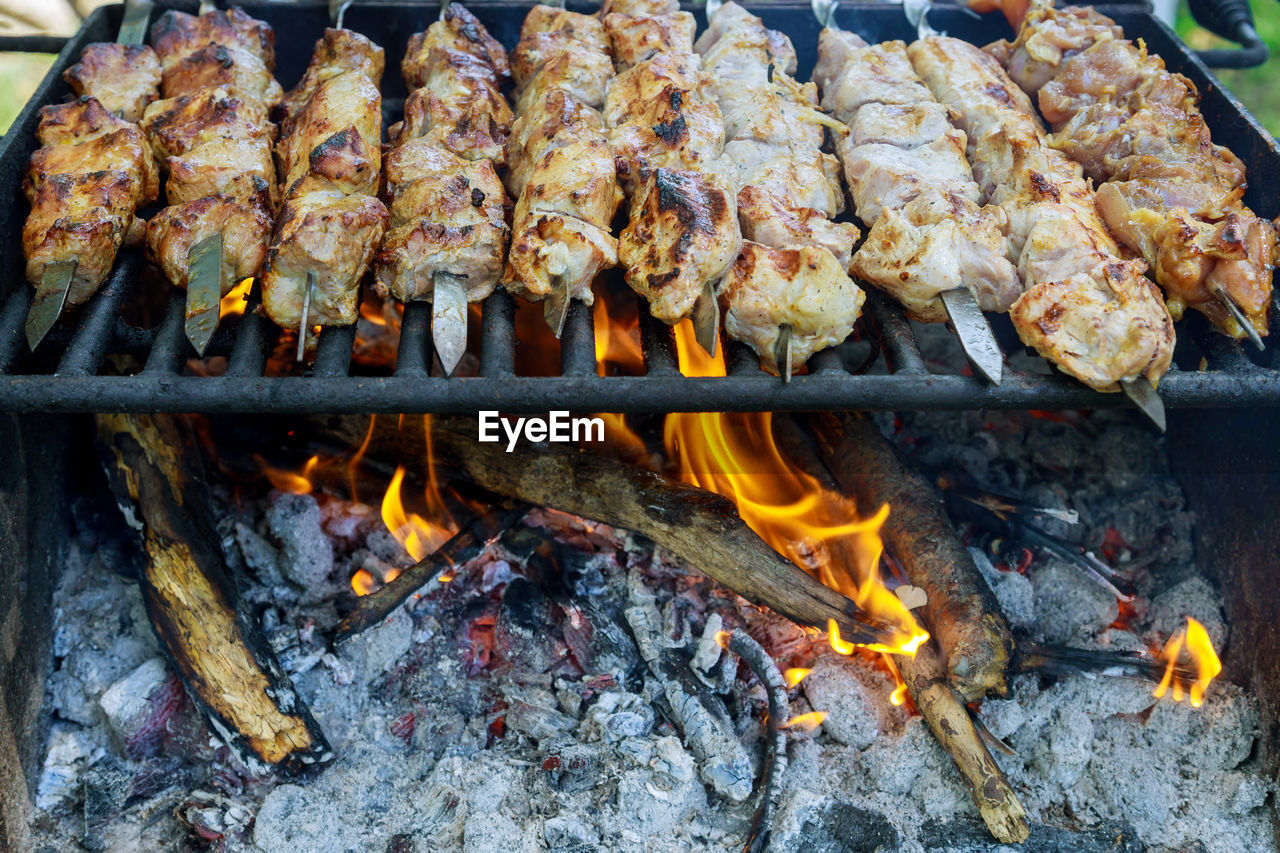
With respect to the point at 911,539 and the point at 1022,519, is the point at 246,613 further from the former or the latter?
the point at 1022,519

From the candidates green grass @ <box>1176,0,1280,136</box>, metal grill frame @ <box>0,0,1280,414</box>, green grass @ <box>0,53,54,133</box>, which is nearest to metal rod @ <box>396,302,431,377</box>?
metal grill frame @ <box>0,0,1280,414</box>

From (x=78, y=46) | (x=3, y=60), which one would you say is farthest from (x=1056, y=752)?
(x=3, y=60)

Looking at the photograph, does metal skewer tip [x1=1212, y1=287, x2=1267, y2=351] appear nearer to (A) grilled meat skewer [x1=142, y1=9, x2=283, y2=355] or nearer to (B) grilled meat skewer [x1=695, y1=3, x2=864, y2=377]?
(B) grilled meat skewer [x1=695, y1=3, x2=864, y2=377]

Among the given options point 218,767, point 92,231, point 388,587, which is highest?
point 92,231

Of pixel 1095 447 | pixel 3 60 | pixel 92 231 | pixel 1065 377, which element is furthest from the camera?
pixel 3 60

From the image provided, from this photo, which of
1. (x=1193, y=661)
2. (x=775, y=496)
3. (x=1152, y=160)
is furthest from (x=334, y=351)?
(x=1193, y=661)

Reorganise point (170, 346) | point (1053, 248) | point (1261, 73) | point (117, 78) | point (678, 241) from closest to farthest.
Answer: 1. point (170, 346)
2. point (678, 241)
3. point (1053, 248)
4. point (117, 78)
5. point (1261, 73)

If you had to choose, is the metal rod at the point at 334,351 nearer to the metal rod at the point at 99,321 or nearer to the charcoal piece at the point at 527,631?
the metal rod at the point at 99,321

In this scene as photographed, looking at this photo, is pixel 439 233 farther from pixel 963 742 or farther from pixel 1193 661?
pixel 1193 661
